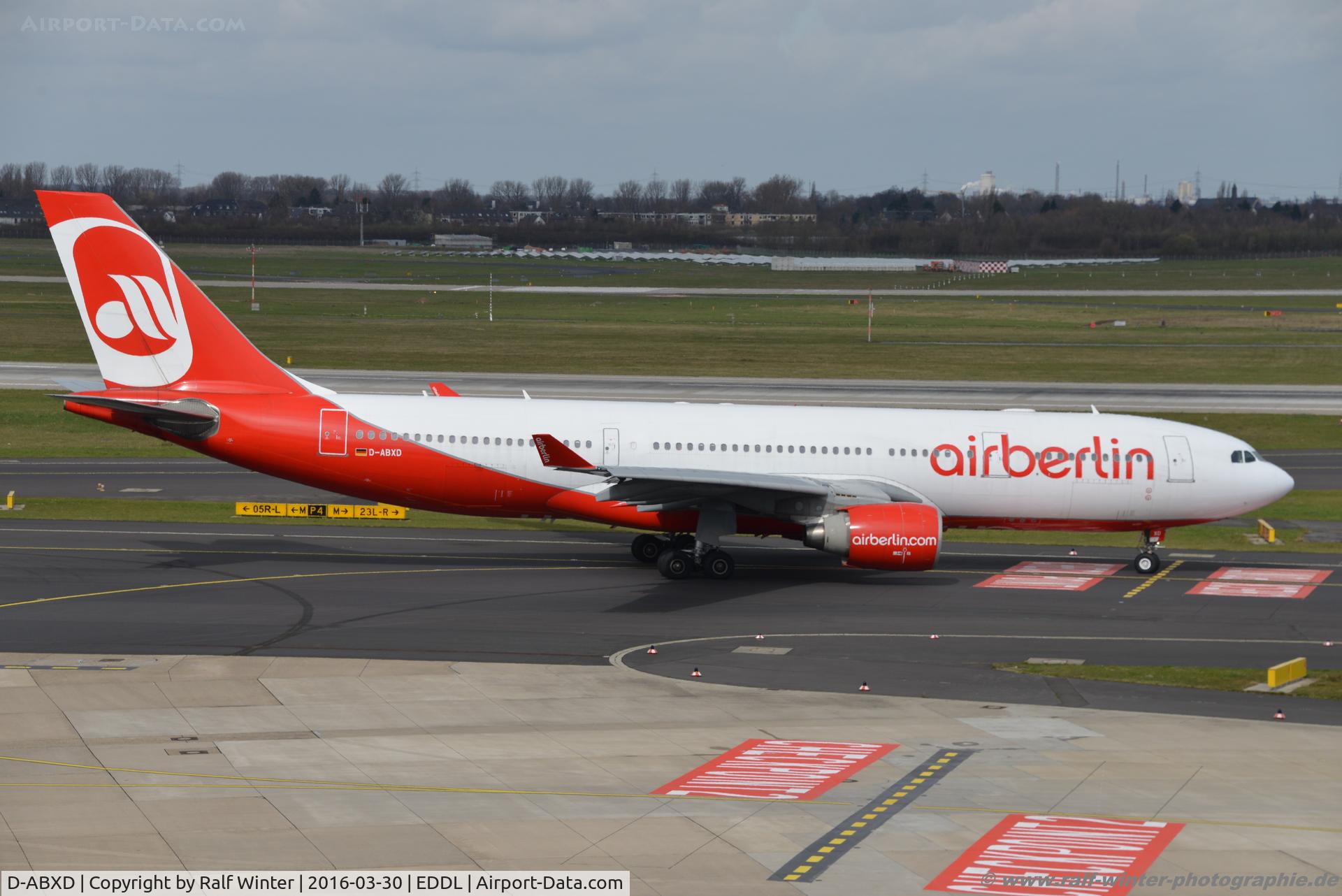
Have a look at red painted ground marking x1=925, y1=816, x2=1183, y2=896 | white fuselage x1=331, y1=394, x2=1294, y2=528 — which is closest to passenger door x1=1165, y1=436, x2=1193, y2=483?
white fuselage x1=331, y1=394, x2=1294, y2=528

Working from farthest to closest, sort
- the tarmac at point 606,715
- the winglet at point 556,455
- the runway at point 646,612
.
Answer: the winglet at point 556,455 < the runway at point 646,612 < the tarmac at point 606,715

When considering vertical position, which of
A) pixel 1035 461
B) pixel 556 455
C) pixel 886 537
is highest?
pixel 556 455

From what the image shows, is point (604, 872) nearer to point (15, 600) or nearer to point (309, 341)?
point (15, 600)

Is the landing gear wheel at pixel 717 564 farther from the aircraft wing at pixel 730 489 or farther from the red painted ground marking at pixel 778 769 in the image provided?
the red painted ground marking at pixel 778 769

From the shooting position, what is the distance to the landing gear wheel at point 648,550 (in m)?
39.2

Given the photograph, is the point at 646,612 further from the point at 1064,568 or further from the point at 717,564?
the point at 1064,568

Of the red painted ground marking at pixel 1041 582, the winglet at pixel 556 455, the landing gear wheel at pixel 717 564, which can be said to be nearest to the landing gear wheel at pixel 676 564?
the landing gear wheel at pixel 717 564

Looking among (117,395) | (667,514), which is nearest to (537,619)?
(667,514)

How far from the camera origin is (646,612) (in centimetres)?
3347

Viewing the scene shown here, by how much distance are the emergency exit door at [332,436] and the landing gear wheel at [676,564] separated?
29.2 feet

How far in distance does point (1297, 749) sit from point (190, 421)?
26.9 m

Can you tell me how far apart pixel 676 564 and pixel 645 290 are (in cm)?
12127

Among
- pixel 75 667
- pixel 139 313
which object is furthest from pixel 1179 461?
pixel 139 313

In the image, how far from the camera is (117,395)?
37.3 metres
